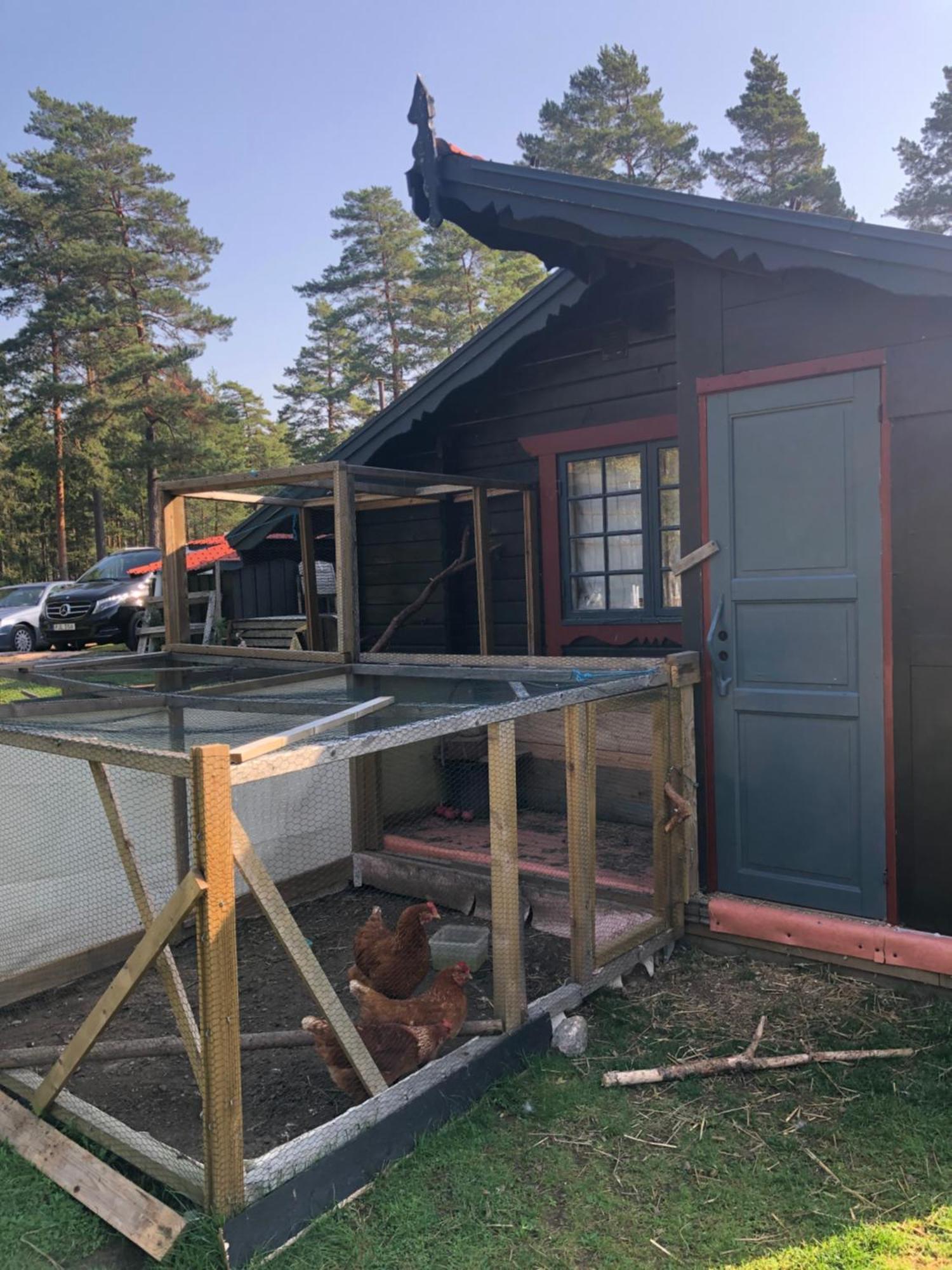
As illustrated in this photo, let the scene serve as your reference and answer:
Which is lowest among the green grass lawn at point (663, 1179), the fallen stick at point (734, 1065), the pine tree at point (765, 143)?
the green grass lawn at point (663, 1179)

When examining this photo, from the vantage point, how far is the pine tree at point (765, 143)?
2212cm

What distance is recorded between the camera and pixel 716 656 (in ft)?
12.4

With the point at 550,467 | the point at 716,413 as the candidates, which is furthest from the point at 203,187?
the point at 716,413

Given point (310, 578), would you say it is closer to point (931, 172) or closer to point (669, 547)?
point (669, 547)

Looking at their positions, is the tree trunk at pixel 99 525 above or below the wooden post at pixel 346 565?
above

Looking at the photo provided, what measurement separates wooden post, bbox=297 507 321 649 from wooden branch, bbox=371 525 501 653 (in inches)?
17.2

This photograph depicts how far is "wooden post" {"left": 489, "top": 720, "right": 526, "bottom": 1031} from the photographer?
2898mm

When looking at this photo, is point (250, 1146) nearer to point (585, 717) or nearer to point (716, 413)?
point (585, 717)

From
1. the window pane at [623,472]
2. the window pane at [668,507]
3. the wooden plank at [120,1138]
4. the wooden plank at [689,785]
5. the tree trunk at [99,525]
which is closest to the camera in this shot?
the wooden plank at [120,1138]

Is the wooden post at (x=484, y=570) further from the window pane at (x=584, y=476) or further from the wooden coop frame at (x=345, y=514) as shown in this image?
the window pane at (x=584, y=476)

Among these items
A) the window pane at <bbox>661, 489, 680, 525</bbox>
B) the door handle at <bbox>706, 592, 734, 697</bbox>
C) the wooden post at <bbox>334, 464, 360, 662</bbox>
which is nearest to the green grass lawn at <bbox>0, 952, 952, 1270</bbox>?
the door handle at <bbox>706, 592, 734, 697</bbox>

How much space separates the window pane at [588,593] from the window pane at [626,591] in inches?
2.5

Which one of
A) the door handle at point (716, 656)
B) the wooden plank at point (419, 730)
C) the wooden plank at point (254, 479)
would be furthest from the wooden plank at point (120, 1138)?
the wooden plank at point (254, 479)

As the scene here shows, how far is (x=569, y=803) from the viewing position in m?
3.25
